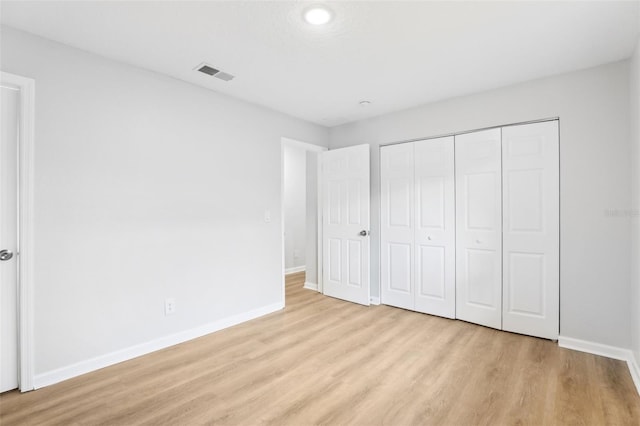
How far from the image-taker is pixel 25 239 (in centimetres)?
212

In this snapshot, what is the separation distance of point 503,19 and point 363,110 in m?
1.96

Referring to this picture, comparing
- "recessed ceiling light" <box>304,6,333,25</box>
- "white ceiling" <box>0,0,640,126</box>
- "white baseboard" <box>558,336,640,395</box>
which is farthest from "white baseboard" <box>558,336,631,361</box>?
"recessed ceiling light" <box>304,6,333,25</box>

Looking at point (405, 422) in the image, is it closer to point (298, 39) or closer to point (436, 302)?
point (436, 302)

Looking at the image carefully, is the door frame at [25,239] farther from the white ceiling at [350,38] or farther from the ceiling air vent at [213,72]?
the ceiling air vent at [213,72]

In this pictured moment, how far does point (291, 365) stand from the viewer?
2.49 metres

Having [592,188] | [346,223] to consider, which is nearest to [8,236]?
[346,223]

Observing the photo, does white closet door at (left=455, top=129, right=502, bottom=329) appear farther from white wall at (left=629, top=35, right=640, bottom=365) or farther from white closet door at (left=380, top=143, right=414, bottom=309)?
white wall at (left=629, top=35, right=640, bottom=365)

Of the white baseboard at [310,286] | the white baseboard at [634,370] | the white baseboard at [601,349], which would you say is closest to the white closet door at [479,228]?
the white baseboard at [601,349]

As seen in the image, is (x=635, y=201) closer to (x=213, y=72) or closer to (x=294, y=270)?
(x=213, y=72)

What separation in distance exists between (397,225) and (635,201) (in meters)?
2.16

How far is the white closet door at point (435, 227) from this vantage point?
3529mm

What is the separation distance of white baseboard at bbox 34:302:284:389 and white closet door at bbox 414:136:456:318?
2.01 metres

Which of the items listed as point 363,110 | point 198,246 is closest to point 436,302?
point 363,110

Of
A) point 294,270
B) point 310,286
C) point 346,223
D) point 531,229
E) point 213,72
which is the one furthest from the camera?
point 294,270
